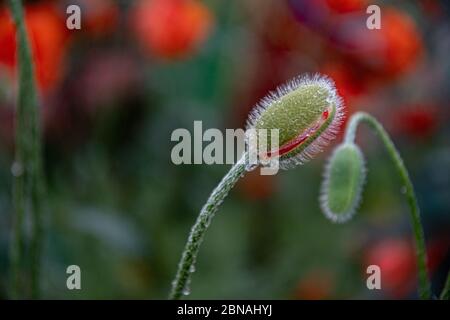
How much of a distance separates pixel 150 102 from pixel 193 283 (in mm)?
408

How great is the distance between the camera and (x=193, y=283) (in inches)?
65.9

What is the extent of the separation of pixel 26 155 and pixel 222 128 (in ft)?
2.40

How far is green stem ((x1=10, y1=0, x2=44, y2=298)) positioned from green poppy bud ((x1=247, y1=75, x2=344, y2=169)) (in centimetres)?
28

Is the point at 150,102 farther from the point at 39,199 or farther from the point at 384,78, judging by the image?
the point at 39,199

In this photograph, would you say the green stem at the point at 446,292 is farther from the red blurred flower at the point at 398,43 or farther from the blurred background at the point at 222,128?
the red blurred flower at the point at 398,43

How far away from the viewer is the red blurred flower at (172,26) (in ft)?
5.54

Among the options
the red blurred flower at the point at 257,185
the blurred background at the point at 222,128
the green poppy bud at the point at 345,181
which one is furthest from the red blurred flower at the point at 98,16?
the green poppy bud at the point at 345,181

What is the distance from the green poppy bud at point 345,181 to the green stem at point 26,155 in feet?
1.13

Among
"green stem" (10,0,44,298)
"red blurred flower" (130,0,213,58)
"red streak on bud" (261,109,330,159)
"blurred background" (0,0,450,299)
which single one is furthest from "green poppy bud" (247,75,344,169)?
"red blurred flower" (130,0,213,58)

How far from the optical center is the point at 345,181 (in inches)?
42.1

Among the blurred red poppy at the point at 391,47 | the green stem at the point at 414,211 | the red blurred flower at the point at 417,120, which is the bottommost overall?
the green stem at the point at 414,211

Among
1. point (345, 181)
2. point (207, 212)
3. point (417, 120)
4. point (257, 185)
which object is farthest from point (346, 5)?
point (207, 212)

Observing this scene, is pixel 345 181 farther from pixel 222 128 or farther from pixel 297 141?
pixel 222 128
